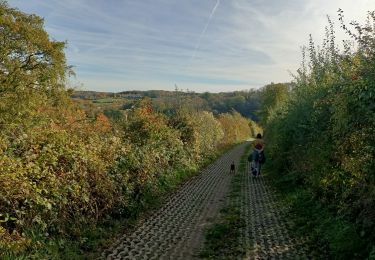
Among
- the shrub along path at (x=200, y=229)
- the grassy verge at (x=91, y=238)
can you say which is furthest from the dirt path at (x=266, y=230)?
the grassy verge at (x=91, y=238)

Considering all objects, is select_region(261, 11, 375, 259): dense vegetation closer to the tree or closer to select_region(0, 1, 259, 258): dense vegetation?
select_region(0, 1, 259, 258): dense vegetation

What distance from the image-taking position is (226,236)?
27.4 ft

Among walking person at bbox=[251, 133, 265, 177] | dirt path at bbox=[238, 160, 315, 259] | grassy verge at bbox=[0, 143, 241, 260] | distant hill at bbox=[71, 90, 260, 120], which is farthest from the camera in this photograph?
distant hill at bbox=[71, 90, 260, 120]

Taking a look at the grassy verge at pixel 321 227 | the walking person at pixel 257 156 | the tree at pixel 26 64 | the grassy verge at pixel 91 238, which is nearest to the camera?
the grassy verge at pixel 91 238

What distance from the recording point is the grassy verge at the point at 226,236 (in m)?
7.23

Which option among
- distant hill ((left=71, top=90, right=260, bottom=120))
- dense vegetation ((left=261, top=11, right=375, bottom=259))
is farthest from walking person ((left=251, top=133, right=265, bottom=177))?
distant hill ((left=71, top=90, right=260, bottom=120))

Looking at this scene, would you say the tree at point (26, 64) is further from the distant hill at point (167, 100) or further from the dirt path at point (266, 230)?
the dirt path at point (266, 230)

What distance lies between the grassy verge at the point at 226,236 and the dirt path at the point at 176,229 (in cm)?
20

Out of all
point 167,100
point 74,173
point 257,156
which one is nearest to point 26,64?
point 167,100

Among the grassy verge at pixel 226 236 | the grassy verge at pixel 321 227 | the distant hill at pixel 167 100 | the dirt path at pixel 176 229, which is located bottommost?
the dirt path at pixel 176 229

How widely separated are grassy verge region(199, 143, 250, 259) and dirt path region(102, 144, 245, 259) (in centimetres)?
20

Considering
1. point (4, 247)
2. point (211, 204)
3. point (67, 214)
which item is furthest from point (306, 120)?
point (4, 247)

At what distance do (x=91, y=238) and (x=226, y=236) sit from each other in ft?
9.22

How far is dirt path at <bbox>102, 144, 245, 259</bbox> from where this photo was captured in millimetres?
7305
